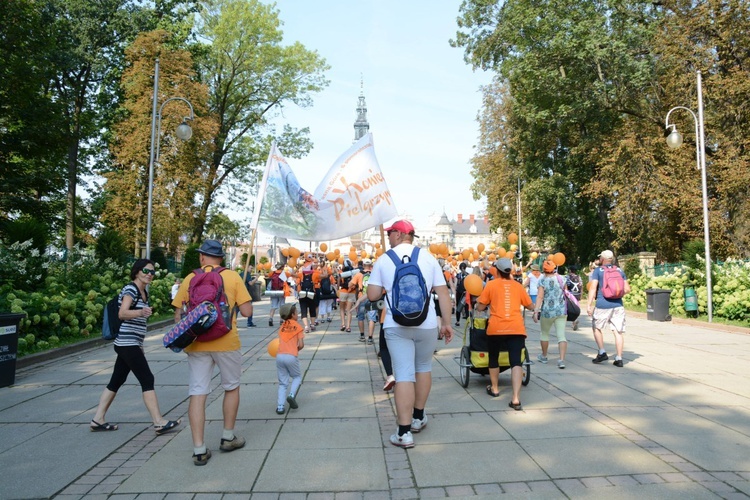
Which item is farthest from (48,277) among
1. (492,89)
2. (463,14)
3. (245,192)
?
(492,89)

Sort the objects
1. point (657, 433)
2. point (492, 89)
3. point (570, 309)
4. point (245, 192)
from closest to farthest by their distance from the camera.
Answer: point (657, 433), point (570, 309), point (245, 192), point (492, 89)

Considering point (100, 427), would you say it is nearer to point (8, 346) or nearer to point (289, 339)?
point (289, 339)

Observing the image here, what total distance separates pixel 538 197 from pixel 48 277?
24590 millimetres

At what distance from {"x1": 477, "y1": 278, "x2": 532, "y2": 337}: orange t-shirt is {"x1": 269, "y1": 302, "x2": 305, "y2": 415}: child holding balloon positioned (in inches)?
84.2

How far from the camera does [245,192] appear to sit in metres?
35.5

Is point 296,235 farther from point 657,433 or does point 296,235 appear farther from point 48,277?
point 48,277

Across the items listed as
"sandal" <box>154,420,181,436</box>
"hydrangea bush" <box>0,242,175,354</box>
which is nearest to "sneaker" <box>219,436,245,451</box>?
"sandal" <box>154,420,181,436</box>

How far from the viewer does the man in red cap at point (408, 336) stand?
480 centimetres

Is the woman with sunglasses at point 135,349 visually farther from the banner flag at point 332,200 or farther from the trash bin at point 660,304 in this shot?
the trash bin at point 660,304

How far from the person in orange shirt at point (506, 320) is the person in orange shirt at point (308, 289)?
7.61m

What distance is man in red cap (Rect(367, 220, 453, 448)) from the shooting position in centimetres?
480

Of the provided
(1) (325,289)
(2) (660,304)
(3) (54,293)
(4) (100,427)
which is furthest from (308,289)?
(2) (660,304)

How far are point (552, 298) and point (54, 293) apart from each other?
9897mm

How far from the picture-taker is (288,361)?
6.20m
